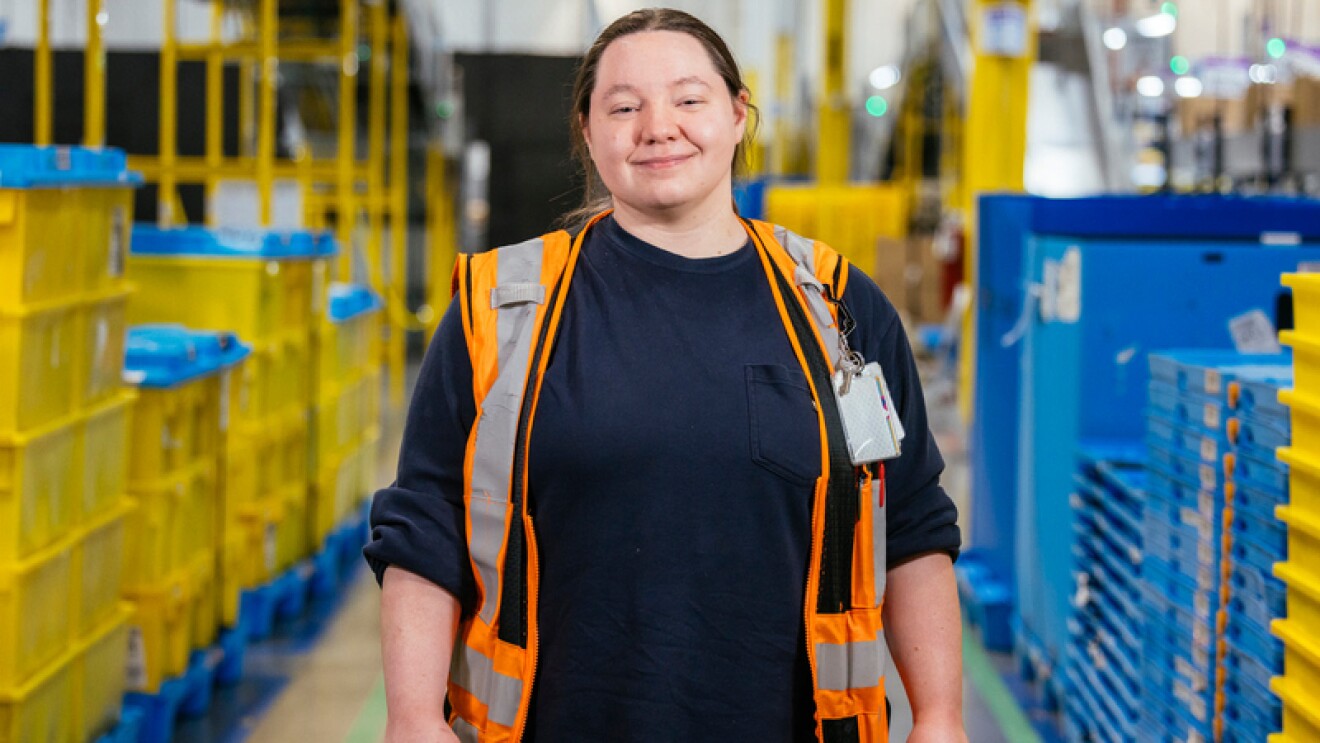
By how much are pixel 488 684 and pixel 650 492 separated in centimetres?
36

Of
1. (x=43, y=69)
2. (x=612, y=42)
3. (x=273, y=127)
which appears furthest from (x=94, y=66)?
(x=273, y=127)

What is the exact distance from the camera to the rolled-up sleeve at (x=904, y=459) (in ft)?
6.88

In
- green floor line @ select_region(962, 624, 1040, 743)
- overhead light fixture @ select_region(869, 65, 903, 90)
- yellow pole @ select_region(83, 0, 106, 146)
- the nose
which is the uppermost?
overhead light fixture @ select_region(869, 65, 903, 90)

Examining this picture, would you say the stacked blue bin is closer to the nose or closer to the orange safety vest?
the orange safety vest

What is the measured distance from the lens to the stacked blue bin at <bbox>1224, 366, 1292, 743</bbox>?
2.85 m

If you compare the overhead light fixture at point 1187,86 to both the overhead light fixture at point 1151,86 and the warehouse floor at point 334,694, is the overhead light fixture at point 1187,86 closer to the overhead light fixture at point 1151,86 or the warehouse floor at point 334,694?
the overhead light fixture at point 1151,86

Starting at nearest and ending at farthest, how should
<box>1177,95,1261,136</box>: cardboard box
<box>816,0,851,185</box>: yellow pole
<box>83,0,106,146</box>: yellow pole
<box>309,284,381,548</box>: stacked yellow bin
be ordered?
1. <box>83,0,106,146</box>: yellow pole
2. <box>309,284,381,548</box>: stacked yellow bin
3. <box>1177,95,1261,136</box>: cardboard box
4. <box>816,0,851,185</box>: yellow pole

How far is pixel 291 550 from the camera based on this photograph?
21.2ft

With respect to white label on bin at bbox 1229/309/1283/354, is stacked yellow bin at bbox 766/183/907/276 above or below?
above

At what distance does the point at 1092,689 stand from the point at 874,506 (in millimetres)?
2733

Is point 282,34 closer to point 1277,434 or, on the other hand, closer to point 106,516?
point 106,516

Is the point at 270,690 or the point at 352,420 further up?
the point at 352,420

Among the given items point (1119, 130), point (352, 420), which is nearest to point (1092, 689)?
point (352, 420)

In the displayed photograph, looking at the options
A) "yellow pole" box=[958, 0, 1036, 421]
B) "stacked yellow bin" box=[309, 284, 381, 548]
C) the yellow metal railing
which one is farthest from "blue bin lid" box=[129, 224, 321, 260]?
"yellow pole" box=[958, 0, 1036, 421]
